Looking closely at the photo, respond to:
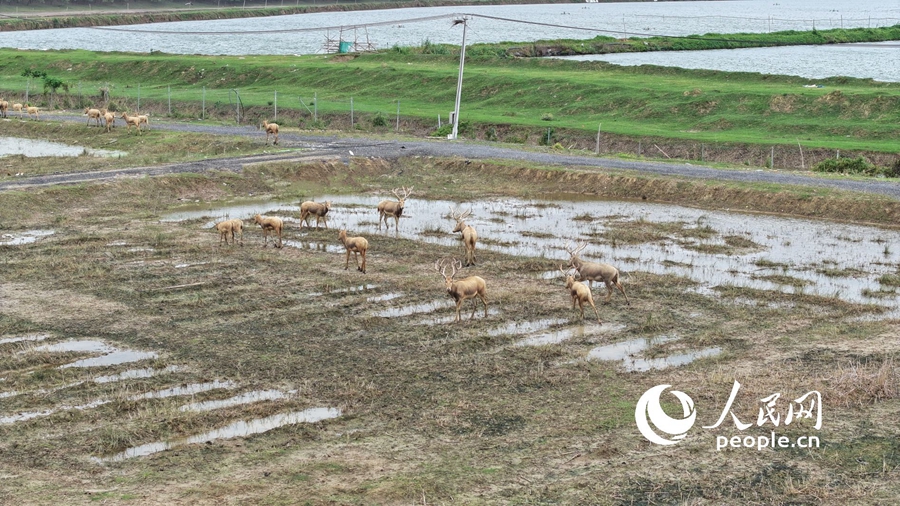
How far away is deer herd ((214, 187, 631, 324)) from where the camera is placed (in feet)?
80.8

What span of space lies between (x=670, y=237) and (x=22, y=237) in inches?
800

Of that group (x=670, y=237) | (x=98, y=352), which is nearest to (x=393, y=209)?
(x=670, y=237)

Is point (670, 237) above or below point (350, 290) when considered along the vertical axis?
above

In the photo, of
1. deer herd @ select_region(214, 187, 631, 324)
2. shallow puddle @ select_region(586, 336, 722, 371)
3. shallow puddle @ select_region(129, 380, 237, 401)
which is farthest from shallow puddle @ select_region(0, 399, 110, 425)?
shallow puddle @ select_region(586, 336, 722, 371)

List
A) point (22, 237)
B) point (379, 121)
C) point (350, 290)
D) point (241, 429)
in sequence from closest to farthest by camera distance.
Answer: point (241, 429) < point (350, 290) < point (22, 237) < point (379, 121)

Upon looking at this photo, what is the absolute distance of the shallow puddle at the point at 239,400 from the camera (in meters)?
18.7

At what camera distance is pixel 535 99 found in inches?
2736

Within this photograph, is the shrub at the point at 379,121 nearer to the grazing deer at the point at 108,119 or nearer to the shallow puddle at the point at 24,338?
the grazing deer at the point at 108,119

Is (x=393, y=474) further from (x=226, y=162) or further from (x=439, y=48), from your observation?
(x=439, y=48)

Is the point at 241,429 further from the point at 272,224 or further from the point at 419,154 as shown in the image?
the point at 419,154

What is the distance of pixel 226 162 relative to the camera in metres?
46.7

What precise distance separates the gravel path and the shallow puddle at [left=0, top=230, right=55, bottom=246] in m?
6.25

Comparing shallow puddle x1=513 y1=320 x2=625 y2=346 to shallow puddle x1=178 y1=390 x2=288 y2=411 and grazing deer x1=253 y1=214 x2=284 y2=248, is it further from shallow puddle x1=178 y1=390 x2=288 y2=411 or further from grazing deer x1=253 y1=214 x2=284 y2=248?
grazing deer x1=253 y1=214 x2=284 y2=248

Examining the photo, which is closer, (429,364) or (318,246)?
(429,364)
